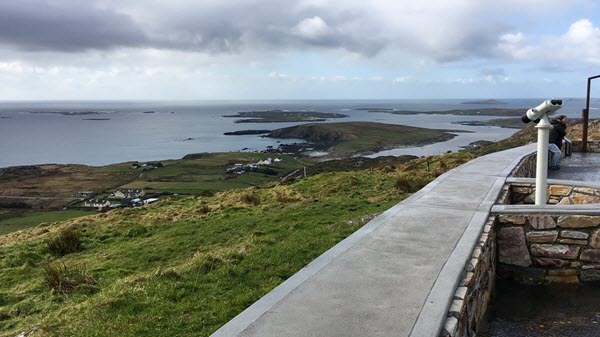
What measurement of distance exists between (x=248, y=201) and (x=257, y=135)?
137 m

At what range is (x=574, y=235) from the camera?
20.0 ft

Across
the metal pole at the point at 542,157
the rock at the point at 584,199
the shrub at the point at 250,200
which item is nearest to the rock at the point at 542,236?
the metal pole at the point at 542,157

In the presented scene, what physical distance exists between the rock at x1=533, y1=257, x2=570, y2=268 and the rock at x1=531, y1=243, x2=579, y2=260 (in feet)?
0.18

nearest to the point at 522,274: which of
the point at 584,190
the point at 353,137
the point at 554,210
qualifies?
the point at 554,210

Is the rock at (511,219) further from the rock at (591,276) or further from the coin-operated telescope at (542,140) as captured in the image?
the rock at (591,276)

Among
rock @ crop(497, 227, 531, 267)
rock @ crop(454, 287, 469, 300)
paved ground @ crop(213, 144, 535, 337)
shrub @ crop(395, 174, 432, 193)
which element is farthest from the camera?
shrub @ crop(395, 174, 432, 193)

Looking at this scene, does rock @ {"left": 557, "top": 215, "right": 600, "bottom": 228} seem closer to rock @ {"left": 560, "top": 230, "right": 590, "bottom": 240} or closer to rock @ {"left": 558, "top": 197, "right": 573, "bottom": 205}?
rock @ {"left": 560, "top": 230, "right": 590, "bottom": 240}

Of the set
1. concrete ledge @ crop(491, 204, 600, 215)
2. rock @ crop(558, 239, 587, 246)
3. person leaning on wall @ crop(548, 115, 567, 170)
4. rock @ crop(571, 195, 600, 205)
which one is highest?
person leaning on wall @ crop(548, 115, 567, 170)

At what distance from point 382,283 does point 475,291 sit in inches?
40.0

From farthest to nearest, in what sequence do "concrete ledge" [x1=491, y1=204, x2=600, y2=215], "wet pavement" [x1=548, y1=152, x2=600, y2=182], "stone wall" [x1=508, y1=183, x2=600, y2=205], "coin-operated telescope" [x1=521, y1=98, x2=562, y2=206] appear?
"wet pavement" [x1=548, y1=152, x2=600, y2=182] → "stone wall" [x1=508, y1=183, x2=600, y2=205] → "coin-operated telescope" [x1=521, y1=98, x2=562, y2=206] → "concrete ledge" [x1=491, y1=204, x2=600, y2=215]

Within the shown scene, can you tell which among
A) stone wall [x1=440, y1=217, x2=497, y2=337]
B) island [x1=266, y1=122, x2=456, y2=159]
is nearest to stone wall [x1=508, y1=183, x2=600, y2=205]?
stone wall [x1=440, y1=217, x2=497, y2=337]

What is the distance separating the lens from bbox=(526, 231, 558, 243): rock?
244 inches

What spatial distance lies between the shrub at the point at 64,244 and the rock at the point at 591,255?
9369mm

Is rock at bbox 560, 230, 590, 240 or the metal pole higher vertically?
the metal pole
